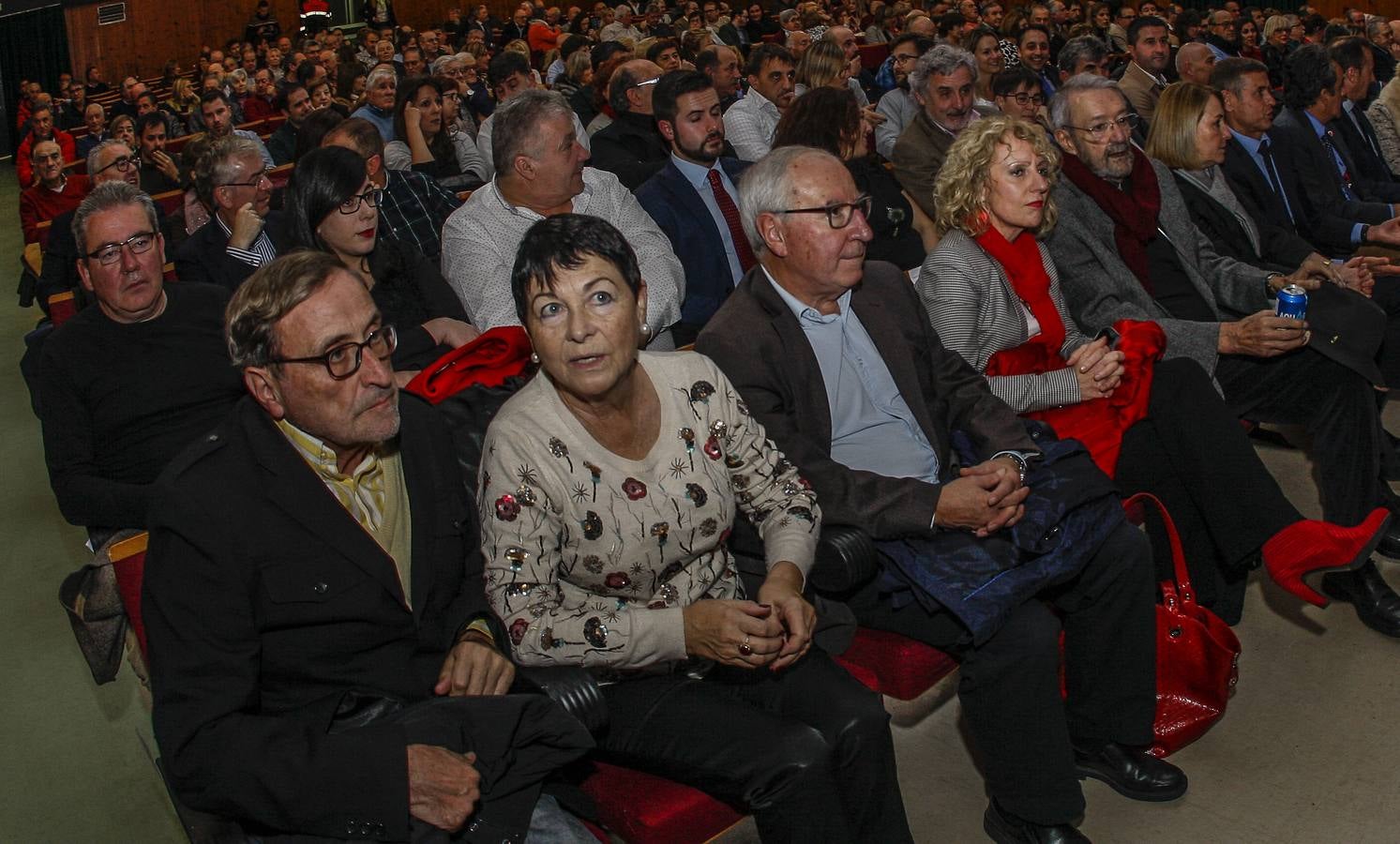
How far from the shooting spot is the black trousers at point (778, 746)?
5.92ft

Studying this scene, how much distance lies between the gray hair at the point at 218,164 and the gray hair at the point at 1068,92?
245 centimetres

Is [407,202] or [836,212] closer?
[836,212]

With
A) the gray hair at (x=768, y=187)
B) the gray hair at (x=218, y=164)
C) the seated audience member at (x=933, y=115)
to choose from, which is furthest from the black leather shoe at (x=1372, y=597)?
the gray hair at (x=218, y=164)

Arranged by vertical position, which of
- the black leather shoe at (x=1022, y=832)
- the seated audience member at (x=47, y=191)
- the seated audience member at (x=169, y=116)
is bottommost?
the seated audience member at (x=169, y=116)

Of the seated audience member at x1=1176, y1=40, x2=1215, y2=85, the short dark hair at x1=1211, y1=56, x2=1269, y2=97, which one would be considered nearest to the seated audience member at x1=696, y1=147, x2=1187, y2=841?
the short dark hair at x1=1211, y1=56, x2=1269, y2=97

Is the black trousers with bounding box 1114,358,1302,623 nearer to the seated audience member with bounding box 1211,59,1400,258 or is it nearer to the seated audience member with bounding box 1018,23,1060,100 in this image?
the seated audience member with bounding box 1211,59,1400,258

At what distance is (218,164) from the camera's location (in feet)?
12.8

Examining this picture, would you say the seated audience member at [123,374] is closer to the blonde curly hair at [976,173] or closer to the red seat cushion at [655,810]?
the red seat cushion at [655,810]

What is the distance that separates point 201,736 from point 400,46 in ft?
42.9

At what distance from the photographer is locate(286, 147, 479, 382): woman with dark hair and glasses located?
297 cm

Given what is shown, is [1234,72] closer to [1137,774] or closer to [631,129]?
[631,129]

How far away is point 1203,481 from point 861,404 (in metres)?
0.79

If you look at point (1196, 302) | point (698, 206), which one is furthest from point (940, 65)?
point (1196, 302)

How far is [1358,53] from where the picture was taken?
16.8 ft
